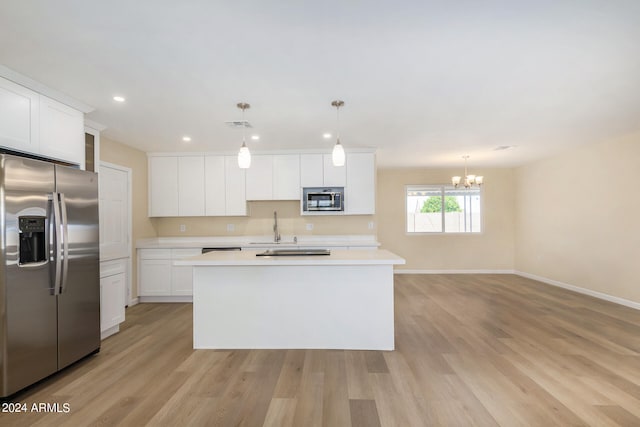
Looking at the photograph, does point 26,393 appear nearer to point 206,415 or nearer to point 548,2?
point 206,415

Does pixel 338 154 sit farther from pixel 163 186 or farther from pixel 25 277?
pixel 163 186

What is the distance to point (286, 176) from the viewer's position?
201 inches

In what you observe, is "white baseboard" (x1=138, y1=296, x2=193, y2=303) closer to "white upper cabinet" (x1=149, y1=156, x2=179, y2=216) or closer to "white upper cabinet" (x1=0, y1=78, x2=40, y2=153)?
"white upper cabinet" (x1=149, y1=156, x2=179, y2=216)

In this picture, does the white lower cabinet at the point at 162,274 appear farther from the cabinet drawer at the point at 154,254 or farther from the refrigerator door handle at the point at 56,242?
the refrigerator door handle at the point at 56,242

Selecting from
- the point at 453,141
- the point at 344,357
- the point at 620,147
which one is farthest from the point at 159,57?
the point at 620,147

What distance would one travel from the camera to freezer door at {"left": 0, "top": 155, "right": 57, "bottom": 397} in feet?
6.96

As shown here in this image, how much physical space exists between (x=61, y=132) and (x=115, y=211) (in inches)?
69.0

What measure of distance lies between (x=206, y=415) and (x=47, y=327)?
1472 millimetres

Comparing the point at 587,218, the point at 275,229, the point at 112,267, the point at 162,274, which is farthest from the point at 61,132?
the point at 587,218

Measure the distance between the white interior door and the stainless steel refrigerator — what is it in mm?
1391

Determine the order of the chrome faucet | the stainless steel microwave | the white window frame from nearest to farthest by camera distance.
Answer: the stainless steel microwave < the chrome faucet < the white window frame

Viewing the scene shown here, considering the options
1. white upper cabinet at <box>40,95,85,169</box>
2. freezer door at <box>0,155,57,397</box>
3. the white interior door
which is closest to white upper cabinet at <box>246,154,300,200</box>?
the white interior door

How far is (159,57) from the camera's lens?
7.17ft

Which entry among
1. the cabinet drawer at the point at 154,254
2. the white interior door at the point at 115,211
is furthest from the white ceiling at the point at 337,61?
the cabinet drawer at the point at 154,254
